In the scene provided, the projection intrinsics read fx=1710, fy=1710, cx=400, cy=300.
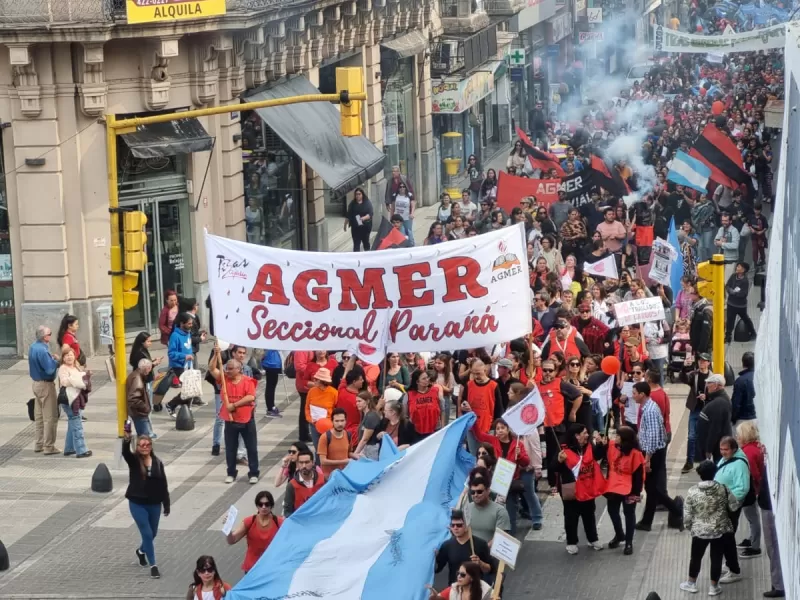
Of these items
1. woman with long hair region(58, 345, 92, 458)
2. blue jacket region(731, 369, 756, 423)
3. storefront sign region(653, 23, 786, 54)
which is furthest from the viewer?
storefront sign region(653, 23, 786, 54)

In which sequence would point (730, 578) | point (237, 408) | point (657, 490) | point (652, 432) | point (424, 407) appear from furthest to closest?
point (237, 408) → point (424, 407) → point (657, 490) → point (652, 432) → point (730, 578)

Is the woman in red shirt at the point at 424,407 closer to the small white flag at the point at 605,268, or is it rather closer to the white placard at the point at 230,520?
the white placard at the point at 230,520

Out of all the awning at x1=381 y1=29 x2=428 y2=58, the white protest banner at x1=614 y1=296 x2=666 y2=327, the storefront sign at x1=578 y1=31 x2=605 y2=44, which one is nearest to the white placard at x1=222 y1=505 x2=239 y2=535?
the white protest banner at x1=614 y1=296 x2=666 y2=327

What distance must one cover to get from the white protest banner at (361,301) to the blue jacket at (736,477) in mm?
3414

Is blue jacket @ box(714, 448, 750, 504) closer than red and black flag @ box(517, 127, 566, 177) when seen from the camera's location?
Yes

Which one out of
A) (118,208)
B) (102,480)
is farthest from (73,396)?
(118,208)

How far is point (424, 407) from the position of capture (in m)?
16.8

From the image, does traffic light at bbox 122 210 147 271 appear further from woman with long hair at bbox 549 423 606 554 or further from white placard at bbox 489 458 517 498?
white placard at bbox 489 458 517 498

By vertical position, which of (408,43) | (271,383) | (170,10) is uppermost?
(170,10)

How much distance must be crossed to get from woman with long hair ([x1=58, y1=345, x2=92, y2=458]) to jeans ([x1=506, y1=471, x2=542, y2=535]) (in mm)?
5572

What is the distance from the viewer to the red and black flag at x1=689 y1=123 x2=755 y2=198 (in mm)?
27109

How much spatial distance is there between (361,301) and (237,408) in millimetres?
1798

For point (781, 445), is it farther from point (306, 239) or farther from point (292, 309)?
point (306, 239)

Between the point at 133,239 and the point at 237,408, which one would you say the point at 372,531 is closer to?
the point at 237,408
